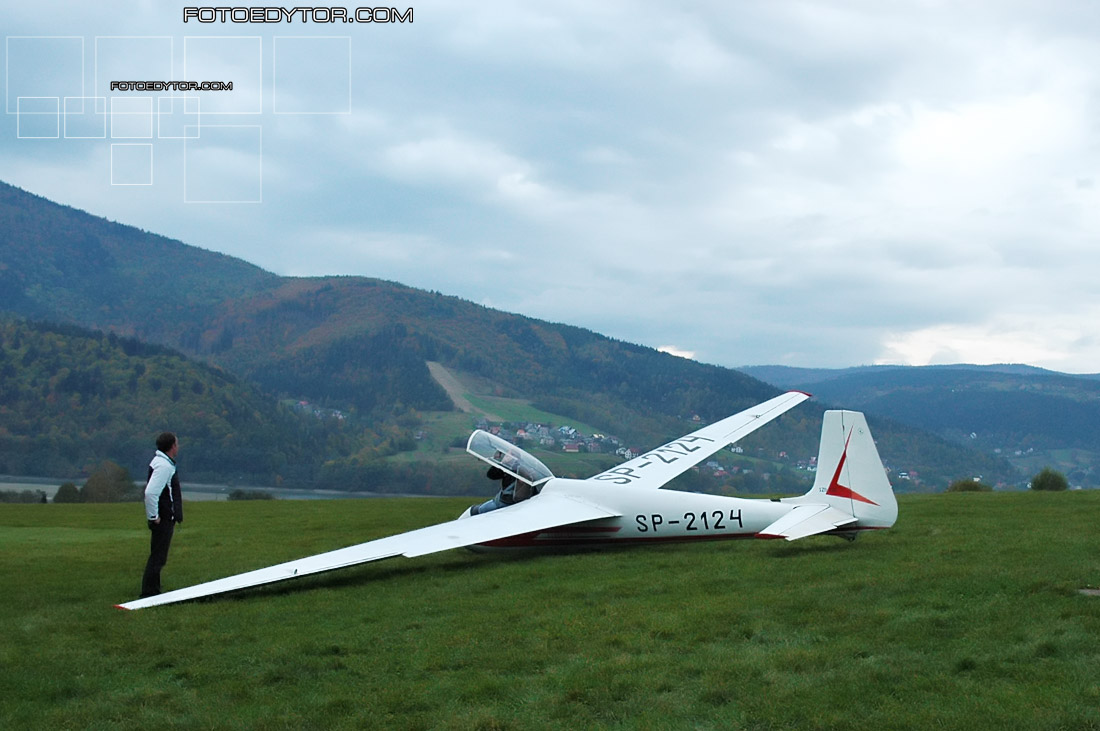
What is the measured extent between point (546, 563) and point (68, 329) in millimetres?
151882

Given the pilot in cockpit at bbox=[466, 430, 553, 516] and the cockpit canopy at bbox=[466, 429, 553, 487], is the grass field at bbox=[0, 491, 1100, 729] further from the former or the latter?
the cockpit canopy at bbox=[466, 429, 553, 487]

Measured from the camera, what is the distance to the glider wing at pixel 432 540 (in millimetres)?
10258

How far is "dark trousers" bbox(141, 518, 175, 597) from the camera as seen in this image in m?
10.5

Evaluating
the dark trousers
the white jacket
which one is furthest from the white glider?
the white jacket

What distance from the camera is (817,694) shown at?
5.64m

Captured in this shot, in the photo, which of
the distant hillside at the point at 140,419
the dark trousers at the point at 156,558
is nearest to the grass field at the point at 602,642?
the dark trousers at the point at 156,558

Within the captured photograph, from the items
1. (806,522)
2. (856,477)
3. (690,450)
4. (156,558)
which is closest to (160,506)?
(156,558)

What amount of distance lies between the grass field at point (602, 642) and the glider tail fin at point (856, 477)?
49 centimetres

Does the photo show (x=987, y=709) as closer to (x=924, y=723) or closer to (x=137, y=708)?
(x=924, y=723)

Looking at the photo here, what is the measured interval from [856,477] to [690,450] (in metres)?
7.80

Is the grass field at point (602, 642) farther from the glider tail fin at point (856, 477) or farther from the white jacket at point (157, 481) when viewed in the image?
the white jacket at point (157, 481)

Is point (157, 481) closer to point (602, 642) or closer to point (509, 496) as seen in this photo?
point (509, 496)

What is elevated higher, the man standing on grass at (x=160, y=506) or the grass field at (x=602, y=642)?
the man standing on grass at (x=160, y=506)

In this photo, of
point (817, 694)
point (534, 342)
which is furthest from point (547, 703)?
point (534, 342)
